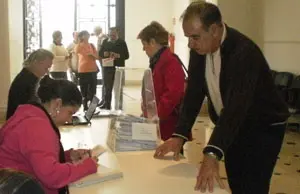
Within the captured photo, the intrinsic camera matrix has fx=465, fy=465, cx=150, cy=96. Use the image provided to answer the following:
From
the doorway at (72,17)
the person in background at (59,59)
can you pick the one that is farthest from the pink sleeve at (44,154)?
the doorway at (72,17)

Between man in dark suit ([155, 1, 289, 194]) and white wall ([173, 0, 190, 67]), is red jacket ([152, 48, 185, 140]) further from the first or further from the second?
white wall ([173, 0, 190, 67])

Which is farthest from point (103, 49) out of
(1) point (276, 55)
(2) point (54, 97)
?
(2) point (54, 97)

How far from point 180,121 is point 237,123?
1.48 feet

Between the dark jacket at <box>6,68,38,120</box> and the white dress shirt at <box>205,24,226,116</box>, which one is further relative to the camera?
the dark jacket at <box>6,68,38,120</box>

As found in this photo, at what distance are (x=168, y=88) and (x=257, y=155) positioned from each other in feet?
3.91

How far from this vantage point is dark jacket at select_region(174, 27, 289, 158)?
1701mm

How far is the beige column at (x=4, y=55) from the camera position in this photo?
7.32 meters

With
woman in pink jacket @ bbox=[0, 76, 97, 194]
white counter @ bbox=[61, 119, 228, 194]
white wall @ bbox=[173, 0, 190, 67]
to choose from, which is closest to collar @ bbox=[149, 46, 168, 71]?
white counter @ bbox=[61, 119, 228, 194]

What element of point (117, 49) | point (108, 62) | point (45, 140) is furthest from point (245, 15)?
point (45, 140)

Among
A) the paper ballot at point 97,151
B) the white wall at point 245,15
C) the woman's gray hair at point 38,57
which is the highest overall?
the white wall at point 245,15

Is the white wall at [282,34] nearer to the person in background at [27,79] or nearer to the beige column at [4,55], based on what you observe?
the beige column at [4,55]

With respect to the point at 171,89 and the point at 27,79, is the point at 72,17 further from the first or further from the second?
the point at 171,89

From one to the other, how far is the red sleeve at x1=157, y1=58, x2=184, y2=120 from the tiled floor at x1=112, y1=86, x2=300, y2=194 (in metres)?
0.17

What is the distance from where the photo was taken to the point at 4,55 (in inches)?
291
